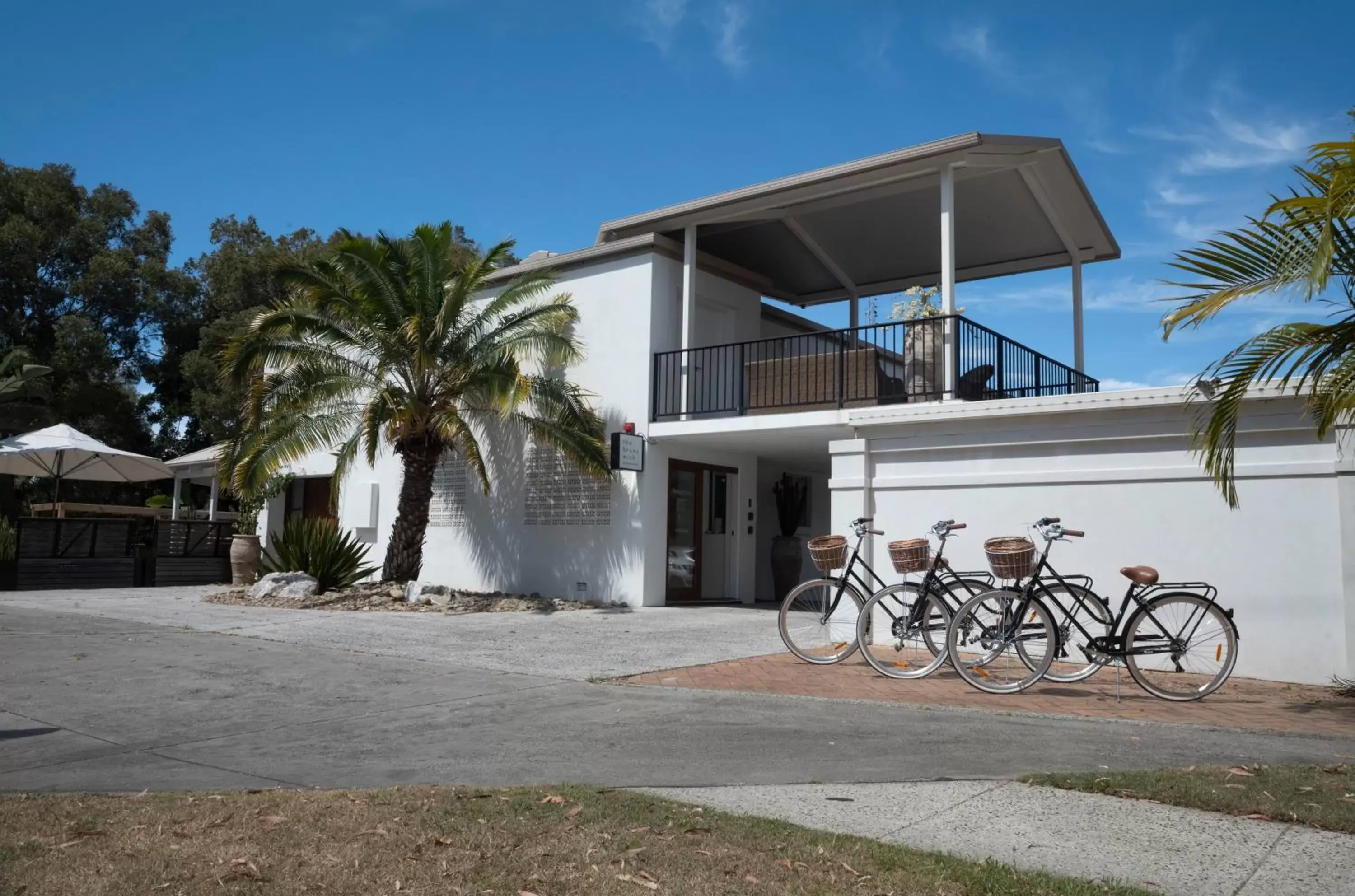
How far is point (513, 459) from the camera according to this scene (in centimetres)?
1636

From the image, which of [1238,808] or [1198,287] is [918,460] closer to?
[1198,287]

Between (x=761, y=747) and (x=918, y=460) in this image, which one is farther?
(x=918, y=460)

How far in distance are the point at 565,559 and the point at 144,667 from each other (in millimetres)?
7551

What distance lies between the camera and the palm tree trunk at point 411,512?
50.5 ft

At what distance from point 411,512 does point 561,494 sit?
7.21 feet

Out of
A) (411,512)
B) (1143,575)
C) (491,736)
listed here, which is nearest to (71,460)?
(411,512)

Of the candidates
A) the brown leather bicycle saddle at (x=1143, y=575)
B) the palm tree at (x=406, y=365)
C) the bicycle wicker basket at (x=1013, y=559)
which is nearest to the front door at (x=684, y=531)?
the palm tree at (x=406, y=365)

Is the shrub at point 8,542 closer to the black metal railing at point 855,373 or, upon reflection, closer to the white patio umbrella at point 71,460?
the white patio umbrella at point 71,460

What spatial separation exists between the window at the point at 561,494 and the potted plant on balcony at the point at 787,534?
2.91 meters

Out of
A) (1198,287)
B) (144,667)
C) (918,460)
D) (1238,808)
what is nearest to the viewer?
(1238,808)

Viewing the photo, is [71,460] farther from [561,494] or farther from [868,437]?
[868,437]

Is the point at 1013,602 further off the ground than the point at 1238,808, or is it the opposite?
the point at 1013,602

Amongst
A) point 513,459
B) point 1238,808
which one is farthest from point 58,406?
point 1238,808

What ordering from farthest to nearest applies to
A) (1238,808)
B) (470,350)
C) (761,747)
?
(470,350), (761,747), (1238,808)
